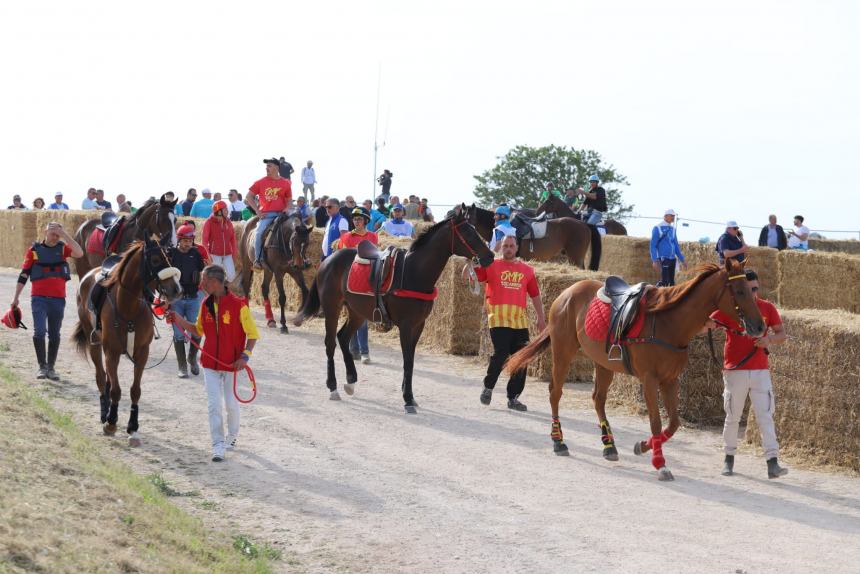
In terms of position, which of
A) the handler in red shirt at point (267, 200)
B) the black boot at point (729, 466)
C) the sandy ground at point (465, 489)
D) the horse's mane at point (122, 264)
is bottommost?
the sandy ground at point (465, 489)

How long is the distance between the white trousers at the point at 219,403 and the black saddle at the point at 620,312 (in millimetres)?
3593

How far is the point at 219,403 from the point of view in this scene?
34.5ft

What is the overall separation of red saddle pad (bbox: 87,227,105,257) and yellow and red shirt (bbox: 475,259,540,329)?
27.1 feet

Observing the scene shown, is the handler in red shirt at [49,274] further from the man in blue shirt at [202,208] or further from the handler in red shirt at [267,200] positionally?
the man in blue shirt at [202,208]

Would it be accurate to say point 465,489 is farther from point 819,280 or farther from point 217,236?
point 819,280

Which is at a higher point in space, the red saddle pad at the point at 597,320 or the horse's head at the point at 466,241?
the horse's head at the point at 466,241

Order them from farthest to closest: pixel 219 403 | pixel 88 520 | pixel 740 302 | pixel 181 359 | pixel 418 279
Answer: pixel 181 359, pixel 418 279, pixel 219 403, pixel 740 302, pixel 88 520

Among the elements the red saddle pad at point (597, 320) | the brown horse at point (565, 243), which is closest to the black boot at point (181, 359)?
the red saddle pad at point (597, 320)

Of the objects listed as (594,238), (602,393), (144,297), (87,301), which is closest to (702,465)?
(602,393)

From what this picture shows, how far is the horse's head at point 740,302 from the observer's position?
9.73 m

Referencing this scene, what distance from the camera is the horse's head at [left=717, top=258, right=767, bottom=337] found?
9.73 meters

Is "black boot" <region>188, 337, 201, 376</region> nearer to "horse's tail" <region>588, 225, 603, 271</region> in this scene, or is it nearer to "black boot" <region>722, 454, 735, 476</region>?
"black boot" <region>722, 454, 735, 476</region>

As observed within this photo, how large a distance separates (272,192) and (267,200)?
0.20m

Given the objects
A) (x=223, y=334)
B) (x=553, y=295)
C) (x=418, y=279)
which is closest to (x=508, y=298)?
(x=418, y=279)
